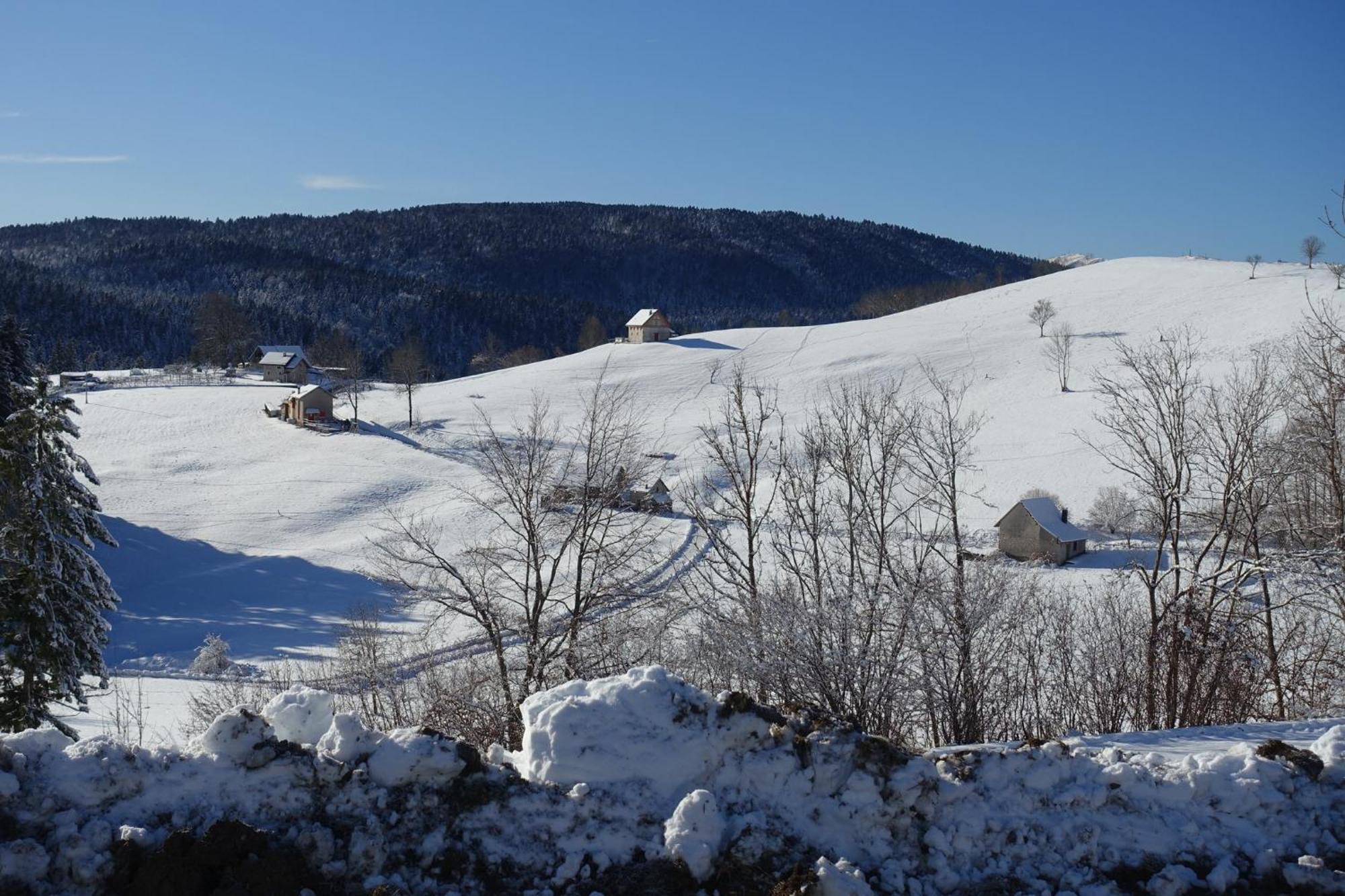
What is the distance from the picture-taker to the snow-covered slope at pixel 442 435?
38375 mm

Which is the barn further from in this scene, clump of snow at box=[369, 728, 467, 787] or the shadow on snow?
clump of snow at box=[369, 728, 467, 787]

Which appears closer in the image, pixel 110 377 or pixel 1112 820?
pixel 1112 820

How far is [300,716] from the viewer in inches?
217

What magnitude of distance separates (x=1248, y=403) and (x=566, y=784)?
12.1 metres

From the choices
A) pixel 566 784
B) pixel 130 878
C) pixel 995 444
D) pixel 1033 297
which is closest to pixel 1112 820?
pixel 566 784

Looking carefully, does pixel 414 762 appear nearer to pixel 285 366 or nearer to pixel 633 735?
pixel 633 735

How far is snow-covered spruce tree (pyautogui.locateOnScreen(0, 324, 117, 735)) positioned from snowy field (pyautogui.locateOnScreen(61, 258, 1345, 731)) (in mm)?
6455

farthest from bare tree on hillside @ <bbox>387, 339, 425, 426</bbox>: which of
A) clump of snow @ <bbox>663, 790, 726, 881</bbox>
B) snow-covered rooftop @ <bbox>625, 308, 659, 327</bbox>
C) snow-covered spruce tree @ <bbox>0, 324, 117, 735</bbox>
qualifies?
clump of snow @ <bbox>663, 790, 726, 881</bbox>

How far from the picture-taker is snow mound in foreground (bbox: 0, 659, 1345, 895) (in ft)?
15.9

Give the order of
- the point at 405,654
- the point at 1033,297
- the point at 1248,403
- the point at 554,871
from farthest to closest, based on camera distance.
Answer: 1. the point at 1033,297
2. the point at 405,654
3. the point at 1248,403
4. the point at 554,871

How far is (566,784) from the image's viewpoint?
17.6 feet

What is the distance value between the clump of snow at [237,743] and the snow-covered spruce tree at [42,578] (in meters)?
11.0

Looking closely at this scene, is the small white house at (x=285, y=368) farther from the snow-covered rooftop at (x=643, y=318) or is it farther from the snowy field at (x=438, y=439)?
the snow-covered rooftop at (x=643, y=318)

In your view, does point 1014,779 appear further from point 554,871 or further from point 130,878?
point 130,878
